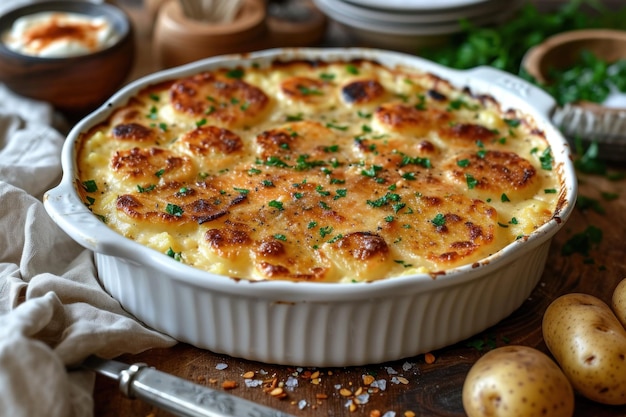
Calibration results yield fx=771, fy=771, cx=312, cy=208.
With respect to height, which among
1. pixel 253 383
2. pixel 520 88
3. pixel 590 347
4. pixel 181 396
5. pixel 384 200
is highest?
pixel 520 88

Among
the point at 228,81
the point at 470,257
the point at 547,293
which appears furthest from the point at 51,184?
the point at 547,293

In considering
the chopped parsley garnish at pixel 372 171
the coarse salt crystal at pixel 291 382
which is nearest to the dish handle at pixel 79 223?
the coarse salt crystal at pixel 291 382

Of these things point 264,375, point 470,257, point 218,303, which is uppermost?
point 470,257

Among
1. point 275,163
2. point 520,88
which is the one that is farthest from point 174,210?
point 520,88

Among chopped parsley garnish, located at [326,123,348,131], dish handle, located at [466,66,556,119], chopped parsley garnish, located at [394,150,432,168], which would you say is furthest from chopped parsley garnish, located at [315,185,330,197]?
dish handle, located at [466,66,556,119]

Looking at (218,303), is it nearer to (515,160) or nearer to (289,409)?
(289,409)

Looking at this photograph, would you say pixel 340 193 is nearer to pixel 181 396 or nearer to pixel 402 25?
pixel 181 396

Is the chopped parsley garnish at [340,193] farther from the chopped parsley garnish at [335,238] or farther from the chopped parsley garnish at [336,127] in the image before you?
the chopped parsley garnish at [336,127]
